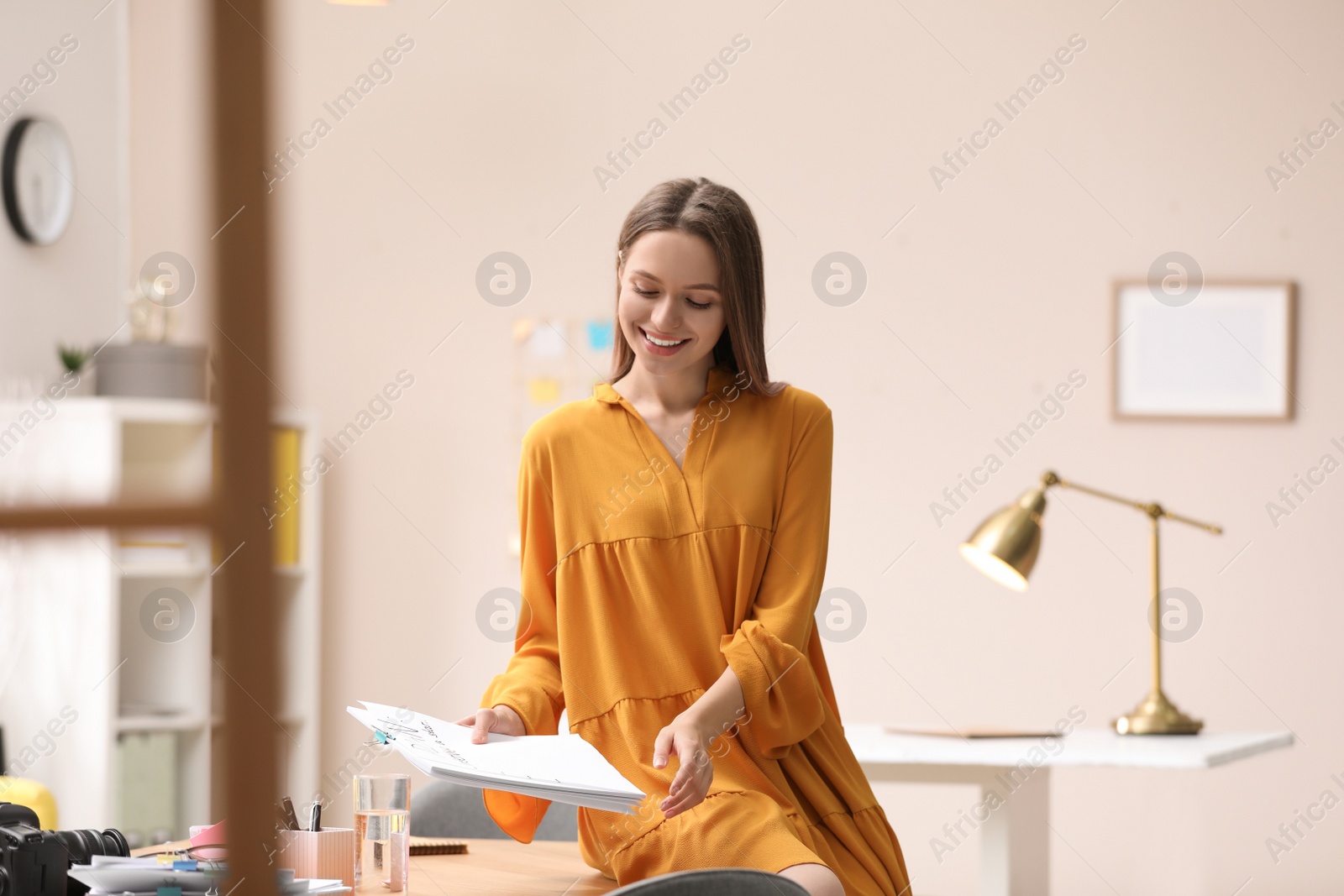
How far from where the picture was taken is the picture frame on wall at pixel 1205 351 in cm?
372

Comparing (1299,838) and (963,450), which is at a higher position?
(963,450)

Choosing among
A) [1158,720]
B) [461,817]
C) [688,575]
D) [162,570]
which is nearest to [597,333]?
[162,570]

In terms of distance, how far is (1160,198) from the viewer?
3.81 meters

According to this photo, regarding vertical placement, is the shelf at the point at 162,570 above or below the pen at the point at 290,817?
above

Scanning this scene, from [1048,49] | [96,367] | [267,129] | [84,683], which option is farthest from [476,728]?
[1048,49]

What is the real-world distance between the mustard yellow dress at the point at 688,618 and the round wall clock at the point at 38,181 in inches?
104

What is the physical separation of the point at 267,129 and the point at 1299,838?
3.88 meters

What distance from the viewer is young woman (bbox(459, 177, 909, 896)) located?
1370 mm

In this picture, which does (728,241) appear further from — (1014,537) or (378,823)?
(1014,537)

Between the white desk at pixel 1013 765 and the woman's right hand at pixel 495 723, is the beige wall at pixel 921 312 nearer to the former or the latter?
the white desk at pixel 1013 765

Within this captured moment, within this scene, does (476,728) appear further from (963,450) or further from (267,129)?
(963,450)

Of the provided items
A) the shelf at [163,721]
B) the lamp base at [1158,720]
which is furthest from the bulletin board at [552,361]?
the lamp base at [1158,720]

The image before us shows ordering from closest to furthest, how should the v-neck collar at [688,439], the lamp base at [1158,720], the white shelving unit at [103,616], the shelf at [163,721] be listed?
1. the v-neck collar at [688,439]
2. the lamp base at [1158,720]
3. the white shelving unit at [103,616]
4. the shelf at [163,721]

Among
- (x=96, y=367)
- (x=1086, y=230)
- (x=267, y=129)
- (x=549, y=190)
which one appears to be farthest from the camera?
(x=549, y=190)
